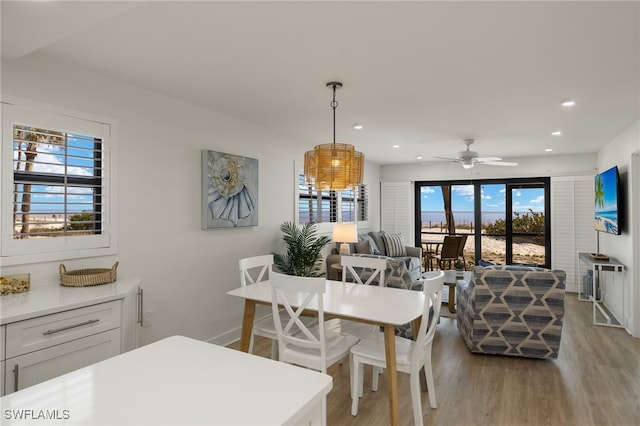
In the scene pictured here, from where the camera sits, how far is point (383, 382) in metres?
3.08

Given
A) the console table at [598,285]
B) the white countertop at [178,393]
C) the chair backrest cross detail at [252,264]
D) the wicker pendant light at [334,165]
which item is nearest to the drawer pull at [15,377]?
the white countertop at [178,393]

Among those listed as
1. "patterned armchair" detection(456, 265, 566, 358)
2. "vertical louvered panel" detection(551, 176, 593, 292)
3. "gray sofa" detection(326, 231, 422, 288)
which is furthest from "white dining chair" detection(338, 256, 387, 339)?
"vertical louvered panel" detection(551, 176, 593, 292)

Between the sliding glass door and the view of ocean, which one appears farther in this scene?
the view of ocean

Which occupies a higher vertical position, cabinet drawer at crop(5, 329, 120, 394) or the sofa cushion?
the sofa cushion

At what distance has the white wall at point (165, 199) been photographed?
2.61m

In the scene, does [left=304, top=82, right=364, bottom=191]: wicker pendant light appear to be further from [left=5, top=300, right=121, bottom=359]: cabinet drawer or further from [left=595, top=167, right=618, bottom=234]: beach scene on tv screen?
[left=595, top=167, right=618, bottom=234]: beach scene on tv screen

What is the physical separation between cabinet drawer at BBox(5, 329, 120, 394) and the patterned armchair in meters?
3.10

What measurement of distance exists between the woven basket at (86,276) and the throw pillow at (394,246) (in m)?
5.16

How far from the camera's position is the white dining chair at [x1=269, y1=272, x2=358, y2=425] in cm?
228

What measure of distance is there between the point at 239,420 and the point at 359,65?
7.69 ft

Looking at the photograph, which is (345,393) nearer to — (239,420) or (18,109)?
(239,420)

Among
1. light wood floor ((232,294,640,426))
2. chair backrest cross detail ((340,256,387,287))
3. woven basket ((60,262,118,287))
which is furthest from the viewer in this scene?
chair backrest cross detail ((340,256,387,287))

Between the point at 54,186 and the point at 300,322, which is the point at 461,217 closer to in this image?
the point at 300,322

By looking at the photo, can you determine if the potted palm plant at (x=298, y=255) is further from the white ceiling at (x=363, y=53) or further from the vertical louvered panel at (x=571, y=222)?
the vertical louvered panel at (x=571, y=222)
